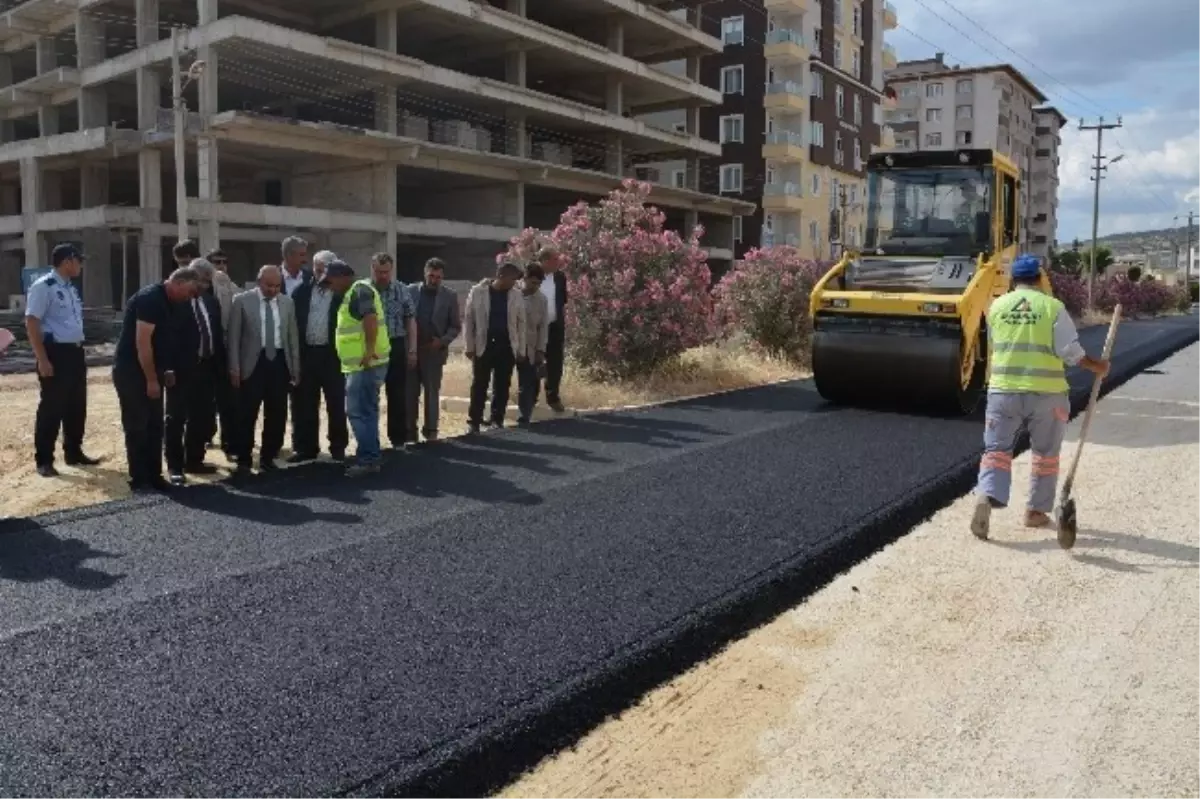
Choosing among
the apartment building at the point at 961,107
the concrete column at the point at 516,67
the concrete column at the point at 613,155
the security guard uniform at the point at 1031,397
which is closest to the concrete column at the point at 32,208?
the concrete column at the point at 516,67

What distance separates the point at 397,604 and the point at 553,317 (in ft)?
19.4

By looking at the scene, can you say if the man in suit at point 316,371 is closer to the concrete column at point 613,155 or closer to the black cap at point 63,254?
→ the black cap at point 63,254

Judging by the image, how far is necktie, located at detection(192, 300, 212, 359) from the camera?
23.9 ft

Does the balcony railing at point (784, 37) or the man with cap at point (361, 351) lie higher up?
the balcony railing at point (784, 37)

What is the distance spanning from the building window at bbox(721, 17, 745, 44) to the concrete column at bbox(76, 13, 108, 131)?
26.6 metres

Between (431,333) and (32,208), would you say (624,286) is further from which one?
(32,208)

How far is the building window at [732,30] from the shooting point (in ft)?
156

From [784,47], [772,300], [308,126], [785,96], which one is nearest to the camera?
[772,300]

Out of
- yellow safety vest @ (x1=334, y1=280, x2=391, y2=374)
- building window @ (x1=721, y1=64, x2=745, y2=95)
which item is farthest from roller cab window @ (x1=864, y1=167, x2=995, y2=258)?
building window @ (x1=721, y1=64, x2=745, y2=95)

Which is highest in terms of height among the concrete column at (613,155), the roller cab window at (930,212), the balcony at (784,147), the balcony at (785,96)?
the balcony at (785,96)

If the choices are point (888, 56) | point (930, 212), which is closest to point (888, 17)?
point (888, 56)

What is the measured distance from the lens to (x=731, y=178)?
48969 millimetres

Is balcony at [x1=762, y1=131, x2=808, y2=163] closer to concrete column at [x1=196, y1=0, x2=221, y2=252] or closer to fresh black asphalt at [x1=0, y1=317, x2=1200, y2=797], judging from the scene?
concrete column at [x1=196, y1=0, x2=221, y2=252]

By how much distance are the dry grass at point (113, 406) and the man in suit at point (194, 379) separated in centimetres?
34
